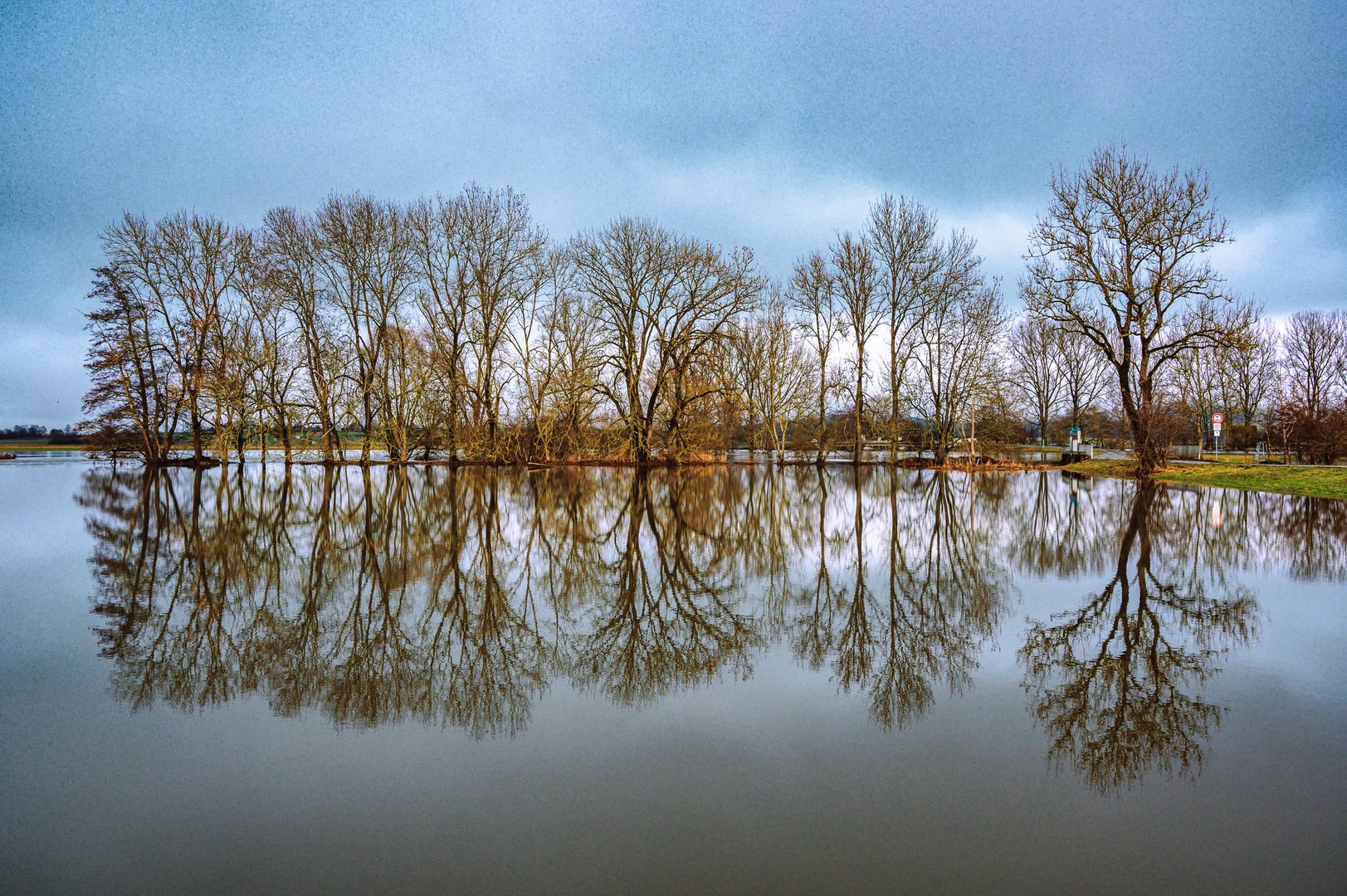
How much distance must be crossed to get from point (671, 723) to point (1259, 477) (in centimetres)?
2750

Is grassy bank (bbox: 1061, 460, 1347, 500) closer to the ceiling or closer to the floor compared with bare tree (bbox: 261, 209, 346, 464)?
closer to the floor

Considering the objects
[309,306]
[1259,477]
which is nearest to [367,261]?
[309,306]

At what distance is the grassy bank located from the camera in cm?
1948

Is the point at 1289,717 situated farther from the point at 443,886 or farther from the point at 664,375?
the point at 664,375

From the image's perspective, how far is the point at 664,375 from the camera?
2942cm

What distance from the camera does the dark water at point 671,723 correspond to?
232 centimetres

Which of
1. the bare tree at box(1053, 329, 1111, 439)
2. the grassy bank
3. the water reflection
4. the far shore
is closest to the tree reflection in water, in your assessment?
the water reflection

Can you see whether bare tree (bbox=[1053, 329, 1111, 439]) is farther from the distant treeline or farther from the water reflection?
the distant treeline

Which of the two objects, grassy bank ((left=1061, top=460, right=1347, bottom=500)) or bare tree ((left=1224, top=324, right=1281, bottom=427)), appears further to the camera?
bare tree ((left=1224, top=324, right=1281, bottom=427))

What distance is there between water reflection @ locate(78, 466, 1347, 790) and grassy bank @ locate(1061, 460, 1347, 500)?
861cm

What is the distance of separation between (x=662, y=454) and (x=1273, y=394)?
158 feet

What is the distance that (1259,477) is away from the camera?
2241 centimetres

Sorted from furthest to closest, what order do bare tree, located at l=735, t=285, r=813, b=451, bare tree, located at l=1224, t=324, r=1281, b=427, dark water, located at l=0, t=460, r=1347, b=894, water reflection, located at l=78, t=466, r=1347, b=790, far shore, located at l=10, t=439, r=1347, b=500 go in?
bare tree, located at l=1224, t=324, r=1281, b=427
bare tree, located at l=735, t=285, r=813, b=451
far shore, located at l=10, t=439, r=1347, b=500
water reflection, located at l=78, t=466, r=1347, b=790
dark water, located at l=0, t=460, r=1347, b=894

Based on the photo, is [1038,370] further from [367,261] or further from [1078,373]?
[367,261]
